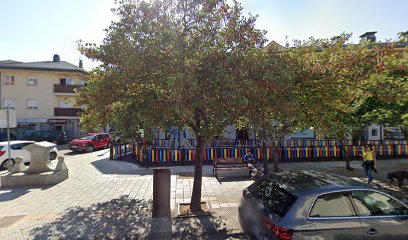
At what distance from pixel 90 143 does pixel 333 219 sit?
744 inches

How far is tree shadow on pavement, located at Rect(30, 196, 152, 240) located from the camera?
5027 millimetres

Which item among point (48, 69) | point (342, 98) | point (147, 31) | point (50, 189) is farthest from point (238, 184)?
point (48, 69)

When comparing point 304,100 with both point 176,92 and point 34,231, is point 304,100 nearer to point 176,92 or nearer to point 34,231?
point 176,92

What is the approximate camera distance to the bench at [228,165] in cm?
995

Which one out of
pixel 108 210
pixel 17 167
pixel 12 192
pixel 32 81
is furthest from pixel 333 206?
pixel 32 81

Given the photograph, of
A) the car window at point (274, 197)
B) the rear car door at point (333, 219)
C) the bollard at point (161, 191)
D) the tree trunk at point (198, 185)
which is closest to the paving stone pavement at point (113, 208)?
the bollard at point (161, 191)

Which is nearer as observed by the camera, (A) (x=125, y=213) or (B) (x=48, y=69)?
(A) (x=125, y=213)

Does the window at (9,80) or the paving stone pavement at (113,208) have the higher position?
the window at (9,80)

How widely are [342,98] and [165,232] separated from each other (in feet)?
16.8

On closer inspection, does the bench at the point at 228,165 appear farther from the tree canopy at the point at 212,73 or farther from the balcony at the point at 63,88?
the balcony at the point at 63,88

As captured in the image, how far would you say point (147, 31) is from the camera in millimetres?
5305

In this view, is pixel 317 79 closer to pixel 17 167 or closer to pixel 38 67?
pixel 17 167

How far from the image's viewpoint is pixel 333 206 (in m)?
3.64

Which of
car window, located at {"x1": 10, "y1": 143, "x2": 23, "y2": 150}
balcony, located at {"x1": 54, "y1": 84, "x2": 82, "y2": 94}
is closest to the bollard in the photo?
car window, located at {"x1": 10, "y1": 143, "x2": 23, "y2": 150}
